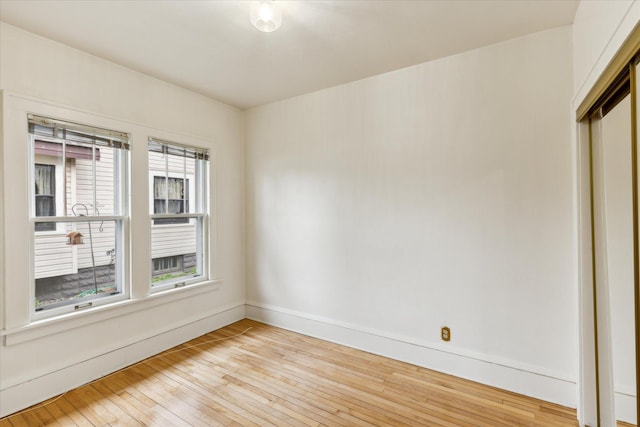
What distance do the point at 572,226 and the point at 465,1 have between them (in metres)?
1.70

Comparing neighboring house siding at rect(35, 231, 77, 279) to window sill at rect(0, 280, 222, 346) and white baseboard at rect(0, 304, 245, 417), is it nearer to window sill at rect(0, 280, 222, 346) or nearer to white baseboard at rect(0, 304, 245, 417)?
window sill at rect(0, 280, 222, 346)

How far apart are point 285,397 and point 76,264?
6.71ft

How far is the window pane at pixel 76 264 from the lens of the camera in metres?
2.33

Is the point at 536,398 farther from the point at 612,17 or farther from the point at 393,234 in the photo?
the point at 612,17

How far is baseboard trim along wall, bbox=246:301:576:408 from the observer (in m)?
2.20

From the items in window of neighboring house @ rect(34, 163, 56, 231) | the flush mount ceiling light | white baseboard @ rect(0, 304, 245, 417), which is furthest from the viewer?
window of neighboring house @ rect(34, 163, 56, 231)

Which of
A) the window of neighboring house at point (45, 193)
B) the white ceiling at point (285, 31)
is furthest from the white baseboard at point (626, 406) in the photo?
the window of neighboring house at point (45, 193)

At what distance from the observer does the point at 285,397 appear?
228 cm

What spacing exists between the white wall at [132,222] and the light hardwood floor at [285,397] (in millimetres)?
209

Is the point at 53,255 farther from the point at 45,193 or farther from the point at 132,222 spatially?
the point at 132,222

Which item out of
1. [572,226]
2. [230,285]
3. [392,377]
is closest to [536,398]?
[392,377]

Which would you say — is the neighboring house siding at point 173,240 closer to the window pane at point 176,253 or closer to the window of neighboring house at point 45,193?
the window pane at point 176,253

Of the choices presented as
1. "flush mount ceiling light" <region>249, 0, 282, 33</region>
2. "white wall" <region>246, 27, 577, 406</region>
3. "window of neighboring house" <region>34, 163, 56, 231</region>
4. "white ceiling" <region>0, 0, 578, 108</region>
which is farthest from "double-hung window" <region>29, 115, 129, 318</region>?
"flush mount ceiling light" <region>249, 0, 282, 33</region>

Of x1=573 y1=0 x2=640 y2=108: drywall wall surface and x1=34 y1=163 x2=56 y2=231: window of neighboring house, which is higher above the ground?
x1=573 y1=0 x2=640 y2=108: drywall wall surface
